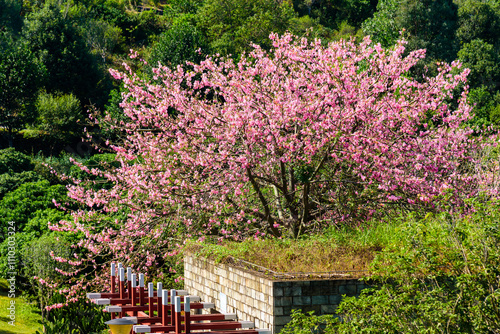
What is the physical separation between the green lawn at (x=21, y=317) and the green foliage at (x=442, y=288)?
12.5 m

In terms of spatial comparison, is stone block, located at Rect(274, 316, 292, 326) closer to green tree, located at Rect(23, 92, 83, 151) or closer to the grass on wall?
the grass on wall

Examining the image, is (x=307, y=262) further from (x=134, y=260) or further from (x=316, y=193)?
(x=134, y=260)

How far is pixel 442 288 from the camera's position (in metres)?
6.68

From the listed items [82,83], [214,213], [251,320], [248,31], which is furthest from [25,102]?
[251,320]

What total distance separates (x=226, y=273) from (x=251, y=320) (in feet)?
3.69

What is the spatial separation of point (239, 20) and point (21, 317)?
3222cm

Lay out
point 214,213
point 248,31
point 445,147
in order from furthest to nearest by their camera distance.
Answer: point 248,31
point 445,147
point 214,213

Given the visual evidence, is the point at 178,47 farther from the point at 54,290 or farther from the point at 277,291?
the point at 277,291

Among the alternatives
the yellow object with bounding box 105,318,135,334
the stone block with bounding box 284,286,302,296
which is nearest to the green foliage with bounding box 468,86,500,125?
the stone block with bounding box 284,286,302,296

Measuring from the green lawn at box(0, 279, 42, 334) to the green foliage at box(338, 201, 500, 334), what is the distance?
1245 centimetres

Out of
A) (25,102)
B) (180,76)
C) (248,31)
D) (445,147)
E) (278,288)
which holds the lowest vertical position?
(278,288)

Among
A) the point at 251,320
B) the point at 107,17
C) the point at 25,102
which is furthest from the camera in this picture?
the point at 107,17

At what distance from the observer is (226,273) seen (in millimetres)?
10156

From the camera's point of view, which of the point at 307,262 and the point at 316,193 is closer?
the point at 307,262
